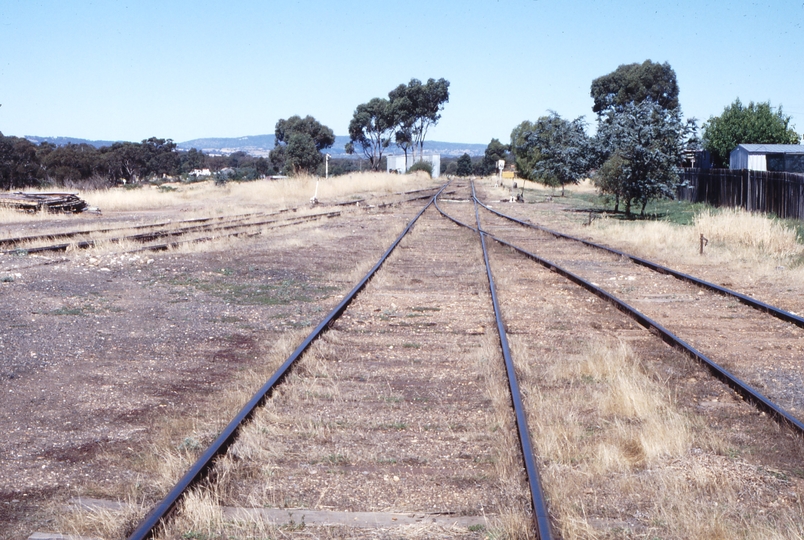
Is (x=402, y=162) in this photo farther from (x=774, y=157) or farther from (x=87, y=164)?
(x=774, y=157)

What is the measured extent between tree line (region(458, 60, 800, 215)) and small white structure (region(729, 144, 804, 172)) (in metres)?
4.84

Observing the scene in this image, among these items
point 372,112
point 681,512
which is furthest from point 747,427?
point 372,112

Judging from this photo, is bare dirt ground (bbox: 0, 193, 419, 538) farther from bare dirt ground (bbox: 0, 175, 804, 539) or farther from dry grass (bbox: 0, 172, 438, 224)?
dry grass (bbox: 0, 172, 438, 224)

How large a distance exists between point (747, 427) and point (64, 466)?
4.87 m

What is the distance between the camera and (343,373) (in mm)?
7441

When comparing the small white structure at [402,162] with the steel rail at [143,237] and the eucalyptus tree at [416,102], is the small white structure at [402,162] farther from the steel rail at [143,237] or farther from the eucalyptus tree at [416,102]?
the steel rail at [143,237]

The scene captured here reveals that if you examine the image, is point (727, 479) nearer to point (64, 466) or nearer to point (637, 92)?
point (64, 466)

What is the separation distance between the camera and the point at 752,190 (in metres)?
28.5

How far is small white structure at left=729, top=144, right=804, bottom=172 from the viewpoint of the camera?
4256 cm

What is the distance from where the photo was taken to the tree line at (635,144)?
26.9 meters

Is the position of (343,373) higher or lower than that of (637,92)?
lower

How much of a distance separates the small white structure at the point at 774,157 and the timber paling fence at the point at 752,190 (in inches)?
332

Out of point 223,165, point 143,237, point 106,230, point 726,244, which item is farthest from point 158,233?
point 223,165

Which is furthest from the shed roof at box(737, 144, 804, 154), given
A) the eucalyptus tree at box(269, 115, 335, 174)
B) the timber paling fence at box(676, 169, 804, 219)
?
the eucalyptus tree at box(269, 115, 335, 174)
